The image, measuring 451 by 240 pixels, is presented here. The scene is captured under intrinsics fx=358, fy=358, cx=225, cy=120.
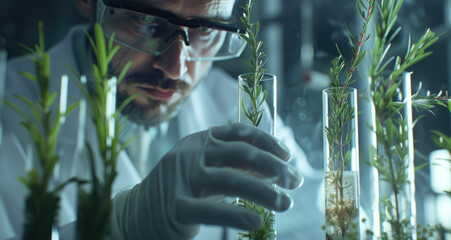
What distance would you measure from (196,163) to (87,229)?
0.99 ft

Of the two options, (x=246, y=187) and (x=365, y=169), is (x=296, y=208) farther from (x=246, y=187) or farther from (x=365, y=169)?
(x=246, y=187)

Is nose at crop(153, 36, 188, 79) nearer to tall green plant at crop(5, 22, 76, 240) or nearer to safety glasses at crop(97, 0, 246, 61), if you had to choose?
safety glasses at crop(97, 0, 246, 61)

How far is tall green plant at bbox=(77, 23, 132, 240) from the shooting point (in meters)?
0.56

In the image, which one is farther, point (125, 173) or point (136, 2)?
point (125, 173)

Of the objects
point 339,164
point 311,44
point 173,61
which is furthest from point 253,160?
point 311,44

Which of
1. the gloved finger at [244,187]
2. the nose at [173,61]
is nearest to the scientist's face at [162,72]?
the nose at [173,61]

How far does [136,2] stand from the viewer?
1100mm

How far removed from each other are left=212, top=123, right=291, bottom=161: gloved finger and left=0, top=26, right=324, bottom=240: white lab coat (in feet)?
1.36

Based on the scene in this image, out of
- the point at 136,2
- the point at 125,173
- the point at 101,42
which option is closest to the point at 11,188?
the point at 125,173

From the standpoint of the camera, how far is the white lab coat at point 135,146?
3.86 feet

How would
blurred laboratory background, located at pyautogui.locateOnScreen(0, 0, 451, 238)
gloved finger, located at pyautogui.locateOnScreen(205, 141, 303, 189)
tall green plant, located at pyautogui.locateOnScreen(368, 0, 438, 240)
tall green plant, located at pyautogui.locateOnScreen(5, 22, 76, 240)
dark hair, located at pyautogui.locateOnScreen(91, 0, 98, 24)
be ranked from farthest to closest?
1. blurred laboratory background, located at pyautogui.locateOnScreen(0, 0, 451, 238)
2. dark hair, located at pyautogui.locateOnScreen(91, 0, 98, 24)
3. gloved finger, located at pyautogui.locateOnScreen(205, 141, 303, 189)
4. tall green plant, located at pyautogui.locateOnScreen(368, 0, 438, 240)
5. tall green plant, located at pyautogui.locateOnScreen(5, 22, 76, 240)

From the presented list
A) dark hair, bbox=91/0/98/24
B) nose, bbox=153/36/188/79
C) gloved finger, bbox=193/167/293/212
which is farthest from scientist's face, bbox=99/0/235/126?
gloved finger, bbox=193/167/293/212

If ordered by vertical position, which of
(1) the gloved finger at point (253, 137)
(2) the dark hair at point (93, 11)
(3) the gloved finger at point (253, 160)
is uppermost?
(2) the dark hair at point (93, 11)

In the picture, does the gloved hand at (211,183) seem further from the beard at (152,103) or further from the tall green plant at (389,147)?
the beard at (152,103)
